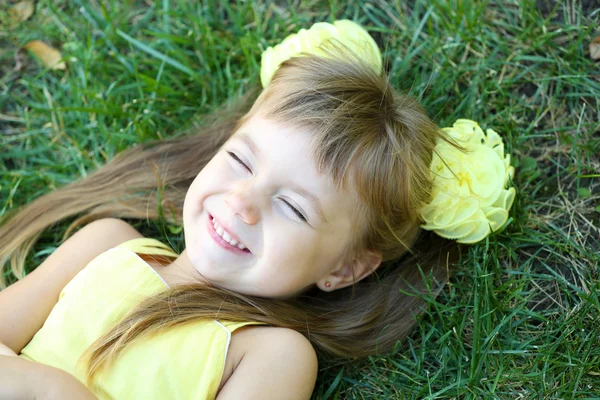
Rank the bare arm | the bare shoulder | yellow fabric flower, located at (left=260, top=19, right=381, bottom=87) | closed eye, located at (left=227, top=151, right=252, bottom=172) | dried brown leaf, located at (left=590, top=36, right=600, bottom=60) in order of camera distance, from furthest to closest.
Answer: dried brown leaf, located at (left=590, top=36, right=600, bottom=60) → yellow fabric flower, located at (left=260, top=19, right=381, bottom=87) → the bare arm → closed eye, located at (left=227, top=151, right=252, bottom=172) → the bare shoulder

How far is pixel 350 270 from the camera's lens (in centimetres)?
249

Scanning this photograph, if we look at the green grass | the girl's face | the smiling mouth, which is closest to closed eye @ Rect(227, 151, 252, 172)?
the girl's face

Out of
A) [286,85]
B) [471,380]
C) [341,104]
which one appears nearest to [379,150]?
[341,104]

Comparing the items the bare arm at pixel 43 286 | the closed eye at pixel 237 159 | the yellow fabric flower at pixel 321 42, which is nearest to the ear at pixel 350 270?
the closed eye at pixel 237 159

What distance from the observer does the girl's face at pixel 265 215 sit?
2188 mm

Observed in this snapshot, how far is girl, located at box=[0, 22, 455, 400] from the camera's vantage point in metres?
2.20

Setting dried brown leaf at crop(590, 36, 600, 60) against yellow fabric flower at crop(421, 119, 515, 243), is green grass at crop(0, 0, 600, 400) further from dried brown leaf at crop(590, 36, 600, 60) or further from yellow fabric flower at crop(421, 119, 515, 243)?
yellow fabric flower at crop(421, 119, 515, 243)

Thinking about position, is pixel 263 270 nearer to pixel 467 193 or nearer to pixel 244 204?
pixel 244 204

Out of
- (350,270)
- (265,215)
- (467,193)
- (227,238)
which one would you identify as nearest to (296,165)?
(265,215)

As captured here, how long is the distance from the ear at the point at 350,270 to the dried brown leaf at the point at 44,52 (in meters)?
1.72

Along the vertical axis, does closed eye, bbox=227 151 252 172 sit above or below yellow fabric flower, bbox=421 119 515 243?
above

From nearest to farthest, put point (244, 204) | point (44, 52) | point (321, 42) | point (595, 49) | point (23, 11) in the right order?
point (244, 204) → point (321, 42) → point (595, 49) → point (44, 52) → point (23, 11)

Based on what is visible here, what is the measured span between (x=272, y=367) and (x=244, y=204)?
540 millimetres

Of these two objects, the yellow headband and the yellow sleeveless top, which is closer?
the yellow sleeveless top
